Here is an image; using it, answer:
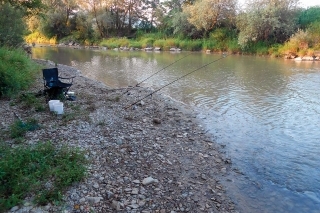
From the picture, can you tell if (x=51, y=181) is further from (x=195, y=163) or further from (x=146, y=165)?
(x=195, y=163)

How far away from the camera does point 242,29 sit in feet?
100

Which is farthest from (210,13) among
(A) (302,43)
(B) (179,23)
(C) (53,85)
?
(C) (53,85)

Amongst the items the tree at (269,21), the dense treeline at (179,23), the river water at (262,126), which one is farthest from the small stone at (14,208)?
the tree at (269,21)

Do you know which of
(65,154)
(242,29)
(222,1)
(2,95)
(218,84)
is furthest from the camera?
(222,1)

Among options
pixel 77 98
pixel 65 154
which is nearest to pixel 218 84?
pixel 77 98

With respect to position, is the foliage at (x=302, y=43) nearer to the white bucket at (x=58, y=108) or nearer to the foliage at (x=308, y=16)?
the foliage at (x=308, y=16)

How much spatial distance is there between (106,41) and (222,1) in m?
19.7

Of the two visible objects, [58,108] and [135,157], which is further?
[58,108]

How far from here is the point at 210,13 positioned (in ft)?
109

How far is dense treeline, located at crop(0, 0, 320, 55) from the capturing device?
86.4ft

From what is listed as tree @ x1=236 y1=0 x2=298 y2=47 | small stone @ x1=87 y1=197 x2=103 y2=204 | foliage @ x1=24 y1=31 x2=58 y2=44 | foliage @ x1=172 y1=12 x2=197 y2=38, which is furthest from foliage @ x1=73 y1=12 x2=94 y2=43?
small stone @ x1=87 y1=197 x2=103 y2=204

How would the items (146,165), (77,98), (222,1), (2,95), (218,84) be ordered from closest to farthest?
(146,165)
(2,95)
(77,98)
(218,84)
(222,1)

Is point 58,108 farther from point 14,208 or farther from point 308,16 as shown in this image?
point 308,16

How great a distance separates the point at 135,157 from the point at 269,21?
27.0 metres
